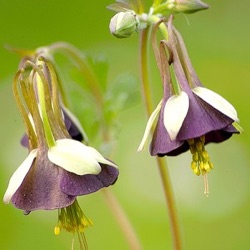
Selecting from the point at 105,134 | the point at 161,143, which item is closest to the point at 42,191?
the point at 161,143

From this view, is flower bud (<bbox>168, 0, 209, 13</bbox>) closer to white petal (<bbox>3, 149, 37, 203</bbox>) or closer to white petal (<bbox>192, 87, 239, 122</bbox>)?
white petal (<bbox>192, 87, 239, 122</bbox>)

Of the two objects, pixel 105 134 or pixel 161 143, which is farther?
pixel 105 134

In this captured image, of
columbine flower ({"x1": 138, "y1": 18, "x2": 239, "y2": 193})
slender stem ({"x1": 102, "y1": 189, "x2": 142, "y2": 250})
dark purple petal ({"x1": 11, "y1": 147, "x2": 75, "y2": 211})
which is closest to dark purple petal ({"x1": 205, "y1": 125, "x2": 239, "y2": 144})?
columbine flower ({"x1": 138, "y1": 18, "x2": 239, "y2": 193})

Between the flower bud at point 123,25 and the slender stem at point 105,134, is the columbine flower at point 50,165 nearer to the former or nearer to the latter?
the flower bud at point 123,25

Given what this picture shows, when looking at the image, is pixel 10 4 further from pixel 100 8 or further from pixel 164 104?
pixel 164 104

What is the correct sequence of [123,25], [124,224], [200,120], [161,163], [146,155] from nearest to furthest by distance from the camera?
[200,120] → [123,25] → [161,163] → [124,224] → [146,155]

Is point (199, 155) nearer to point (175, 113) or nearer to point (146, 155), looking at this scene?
point (175, 113)
